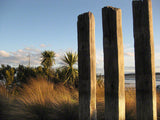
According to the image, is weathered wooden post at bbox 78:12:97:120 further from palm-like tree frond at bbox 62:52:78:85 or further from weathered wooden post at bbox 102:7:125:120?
palm-like tree frond at bbox 62:52:78:85

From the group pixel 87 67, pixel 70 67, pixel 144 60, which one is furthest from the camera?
pixel 70 67

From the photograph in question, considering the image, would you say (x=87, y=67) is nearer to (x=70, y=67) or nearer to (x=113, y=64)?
(x=113, y=64)

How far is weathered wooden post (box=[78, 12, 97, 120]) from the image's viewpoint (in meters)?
3.08

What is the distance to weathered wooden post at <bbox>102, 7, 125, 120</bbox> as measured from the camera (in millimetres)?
2826

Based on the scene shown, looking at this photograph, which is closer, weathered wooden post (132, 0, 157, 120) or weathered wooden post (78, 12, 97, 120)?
weathered wooden post (132, 0, 157, 120)

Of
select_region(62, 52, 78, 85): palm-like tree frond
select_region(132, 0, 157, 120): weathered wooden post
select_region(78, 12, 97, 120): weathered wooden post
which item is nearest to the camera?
select_region(132, 0, 157, 120): weathered wooden post

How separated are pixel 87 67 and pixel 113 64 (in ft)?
1.67

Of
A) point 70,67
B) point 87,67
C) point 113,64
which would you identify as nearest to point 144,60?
point 113,64

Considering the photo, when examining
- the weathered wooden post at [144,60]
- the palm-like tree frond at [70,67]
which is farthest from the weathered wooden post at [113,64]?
the palm-like tree frond at [70,67]

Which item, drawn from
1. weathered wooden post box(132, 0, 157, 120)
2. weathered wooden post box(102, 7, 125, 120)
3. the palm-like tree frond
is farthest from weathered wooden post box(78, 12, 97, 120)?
the palm-like tree frond

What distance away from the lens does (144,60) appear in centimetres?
279

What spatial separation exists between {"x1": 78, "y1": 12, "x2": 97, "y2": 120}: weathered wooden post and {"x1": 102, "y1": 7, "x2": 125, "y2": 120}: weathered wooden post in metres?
0.28

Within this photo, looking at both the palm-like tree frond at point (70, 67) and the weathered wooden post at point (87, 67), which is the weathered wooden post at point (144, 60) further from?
the palm-like tree frond at point (70, 67)

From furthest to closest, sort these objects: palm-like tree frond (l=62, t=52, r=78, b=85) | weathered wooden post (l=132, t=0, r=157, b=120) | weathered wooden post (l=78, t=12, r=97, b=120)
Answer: palm-like tree frond (l=62, t=52, r=78, b=85), weathered wooden post (l=78, t=12, r=97, b=120), weathered wooden post (l=132, t=0, r=157, b=120)
